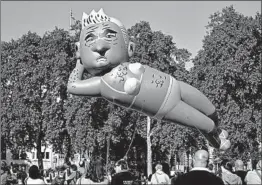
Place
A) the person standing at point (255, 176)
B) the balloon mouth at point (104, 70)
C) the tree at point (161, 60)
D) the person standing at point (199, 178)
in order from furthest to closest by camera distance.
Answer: the tree at point (161, 60) < the balloon mouth at point (104, 70) < the person standing at point (255, 176) < the person standing at point (199, 178)

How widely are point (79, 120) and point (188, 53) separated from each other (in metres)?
8.40

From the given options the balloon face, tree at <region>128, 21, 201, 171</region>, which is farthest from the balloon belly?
tree at <region>128, 21, 201, 171</region>

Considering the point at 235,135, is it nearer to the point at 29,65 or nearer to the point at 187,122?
the point at 29,65

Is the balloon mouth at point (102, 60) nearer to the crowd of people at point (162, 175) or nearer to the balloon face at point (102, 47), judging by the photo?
the balloon face at point (102, 47)

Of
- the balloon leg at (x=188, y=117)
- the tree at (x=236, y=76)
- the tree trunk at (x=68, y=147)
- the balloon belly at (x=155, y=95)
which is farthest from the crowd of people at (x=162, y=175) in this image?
the tree trunk at (x=68, y=147)

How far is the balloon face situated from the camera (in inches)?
292

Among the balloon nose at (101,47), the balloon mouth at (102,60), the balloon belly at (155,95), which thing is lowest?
the balloon belly at (155,95)

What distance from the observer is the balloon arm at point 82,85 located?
756cm

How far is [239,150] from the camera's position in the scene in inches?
1054

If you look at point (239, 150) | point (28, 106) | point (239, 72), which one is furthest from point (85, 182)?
point (28, 106)

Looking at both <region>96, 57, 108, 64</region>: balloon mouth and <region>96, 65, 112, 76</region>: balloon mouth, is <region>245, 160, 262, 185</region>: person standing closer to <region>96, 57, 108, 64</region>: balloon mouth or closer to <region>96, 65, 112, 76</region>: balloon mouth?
<region>96, 65, 112, 76</region>: balloon mouth

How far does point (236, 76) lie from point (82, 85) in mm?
18591

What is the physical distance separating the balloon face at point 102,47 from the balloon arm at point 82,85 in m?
0.19

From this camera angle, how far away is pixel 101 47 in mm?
7387
